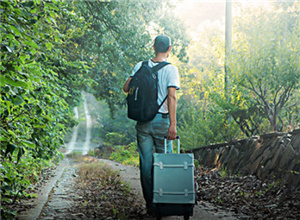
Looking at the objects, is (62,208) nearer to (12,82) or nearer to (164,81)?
(164,81)

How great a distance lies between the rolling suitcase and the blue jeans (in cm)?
41

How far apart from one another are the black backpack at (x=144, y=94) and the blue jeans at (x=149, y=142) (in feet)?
0.36

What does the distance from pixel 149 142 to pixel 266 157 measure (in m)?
2.79

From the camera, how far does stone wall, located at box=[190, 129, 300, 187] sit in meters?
5.83

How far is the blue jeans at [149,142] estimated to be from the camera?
181 inches

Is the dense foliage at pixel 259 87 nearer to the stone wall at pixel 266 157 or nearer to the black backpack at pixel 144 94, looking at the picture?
the stone wall at pixel 266 157

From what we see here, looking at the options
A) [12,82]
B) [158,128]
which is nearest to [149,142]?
[158,128]

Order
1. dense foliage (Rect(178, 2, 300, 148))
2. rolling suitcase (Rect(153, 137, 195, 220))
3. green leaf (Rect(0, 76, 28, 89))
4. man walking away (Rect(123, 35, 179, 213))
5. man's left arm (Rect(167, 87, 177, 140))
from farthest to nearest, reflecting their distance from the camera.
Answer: dense foliage (Rect(178, 2, 300, 148)), man walking away (Rect(123, 35, 179, 213)), man's left arm (Rect(167, 87, 177, 140)), rolling suitcase (Rect(153, 137, 195, 220)), green leaf (Rect(0, 76, 28, 89))

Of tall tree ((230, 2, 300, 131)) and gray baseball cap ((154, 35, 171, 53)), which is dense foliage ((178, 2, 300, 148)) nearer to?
tall tree ((230, 2, 300, 131))

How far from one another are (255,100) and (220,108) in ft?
5.23

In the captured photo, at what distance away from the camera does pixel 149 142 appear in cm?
466

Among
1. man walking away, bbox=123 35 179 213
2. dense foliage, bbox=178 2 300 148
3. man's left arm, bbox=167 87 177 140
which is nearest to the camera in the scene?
man's left arm, bbox=167 87 177 140

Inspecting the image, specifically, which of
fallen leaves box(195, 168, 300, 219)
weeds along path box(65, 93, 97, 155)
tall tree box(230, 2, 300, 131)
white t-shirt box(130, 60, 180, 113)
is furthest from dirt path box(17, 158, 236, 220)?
weeds along path box(65, 93, 97, 155)

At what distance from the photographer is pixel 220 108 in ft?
36.3
